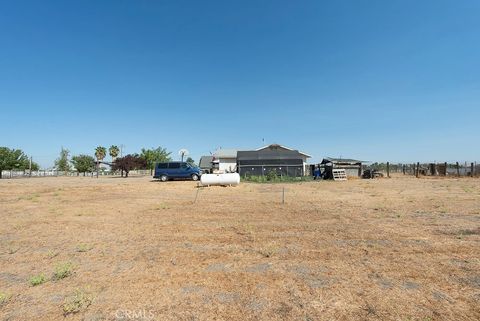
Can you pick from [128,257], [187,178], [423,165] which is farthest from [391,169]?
[128,257]

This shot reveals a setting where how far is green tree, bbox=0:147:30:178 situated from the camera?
59969 millimetres

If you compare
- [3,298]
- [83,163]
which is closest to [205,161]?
[83,163]

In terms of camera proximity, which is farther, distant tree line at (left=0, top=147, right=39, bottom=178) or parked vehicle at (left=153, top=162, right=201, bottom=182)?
distant tree line at (left=0, top=147, right=39, bottom=178)

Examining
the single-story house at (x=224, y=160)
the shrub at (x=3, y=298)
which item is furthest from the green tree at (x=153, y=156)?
the shrub at (x=3, y=298)

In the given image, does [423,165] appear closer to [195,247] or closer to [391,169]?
[391,169]

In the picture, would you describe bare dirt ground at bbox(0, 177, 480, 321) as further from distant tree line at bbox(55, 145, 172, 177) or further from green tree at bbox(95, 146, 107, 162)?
green tree at bbox(95, 146, 107, 162)

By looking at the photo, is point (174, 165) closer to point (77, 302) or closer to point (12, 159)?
point (77, 302)

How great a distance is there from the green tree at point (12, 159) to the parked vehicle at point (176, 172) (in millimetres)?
47075

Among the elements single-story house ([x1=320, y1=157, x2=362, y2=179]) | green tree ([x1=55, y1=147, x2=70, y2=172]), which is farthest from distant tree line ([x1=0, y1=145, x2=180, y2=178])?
single-story house ([x1=320, y1=157, x2=362, y2=179])

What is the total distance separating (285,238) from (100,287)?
13.7 ft

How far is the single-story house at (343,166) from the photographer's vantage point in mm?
36094

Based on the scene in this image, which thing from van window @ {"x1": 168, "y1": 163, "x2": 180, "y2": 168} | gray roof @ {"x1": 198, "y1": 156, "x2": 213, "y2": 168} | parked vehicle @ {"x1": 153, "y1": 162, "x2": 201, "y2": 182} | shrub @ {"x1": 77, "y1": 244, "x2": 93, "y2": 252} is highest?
gray roof @ {"x1": 198, "y1": 156, "x2": 213, "y2": 168}

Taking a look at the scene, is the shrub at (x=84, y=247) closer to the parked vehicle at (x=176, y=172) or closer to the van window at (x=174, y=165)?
the parked vehicle at (x=176, y=172)

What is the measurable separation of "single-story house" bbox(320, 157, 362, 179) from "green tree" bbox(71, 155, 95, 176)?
69097 millimetres
